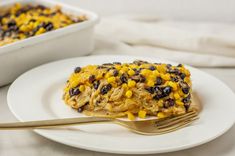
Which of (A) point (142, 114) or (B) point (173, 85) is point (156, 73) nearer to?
(B) point (173, 85)

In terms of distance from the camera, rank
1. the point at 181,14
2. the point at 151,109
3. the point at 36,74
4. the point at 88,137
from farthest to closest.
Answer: the point at 181,14, the point at 36,74, the point at 151,109, the point at 88,137

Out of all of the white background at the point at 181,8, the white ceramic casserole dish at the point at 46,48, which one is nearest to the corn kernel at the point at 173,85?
the white ceramic casserole dish at the point at 46,48

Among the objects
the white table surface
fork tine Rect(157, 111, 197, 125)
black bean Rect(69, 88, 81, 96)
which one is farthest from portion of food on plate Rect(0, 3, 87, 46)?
fork tine Rect(157, 111, 197, 125)

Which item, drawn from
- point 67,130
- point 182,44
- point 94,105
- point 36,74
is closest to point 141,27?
point 182,44

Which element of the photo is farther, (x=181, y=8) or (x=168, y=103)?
(x=181, y=8)

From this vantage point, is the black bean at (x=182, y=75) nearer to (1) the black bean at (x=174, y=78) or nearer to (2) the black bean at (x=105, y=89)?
(1) the black bean at (x=174, y=78)

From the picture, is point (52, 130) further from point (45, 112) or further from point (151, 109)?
point (151, 109)

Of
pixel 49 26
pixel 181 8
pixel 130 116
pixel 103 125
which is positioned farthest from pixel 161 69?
pixel 181 8

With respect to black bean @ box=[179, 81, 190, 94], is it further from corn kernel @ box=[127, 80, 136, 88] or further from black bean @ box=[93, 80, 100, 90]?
black bean @ box=[93, 80, 100, 90]
